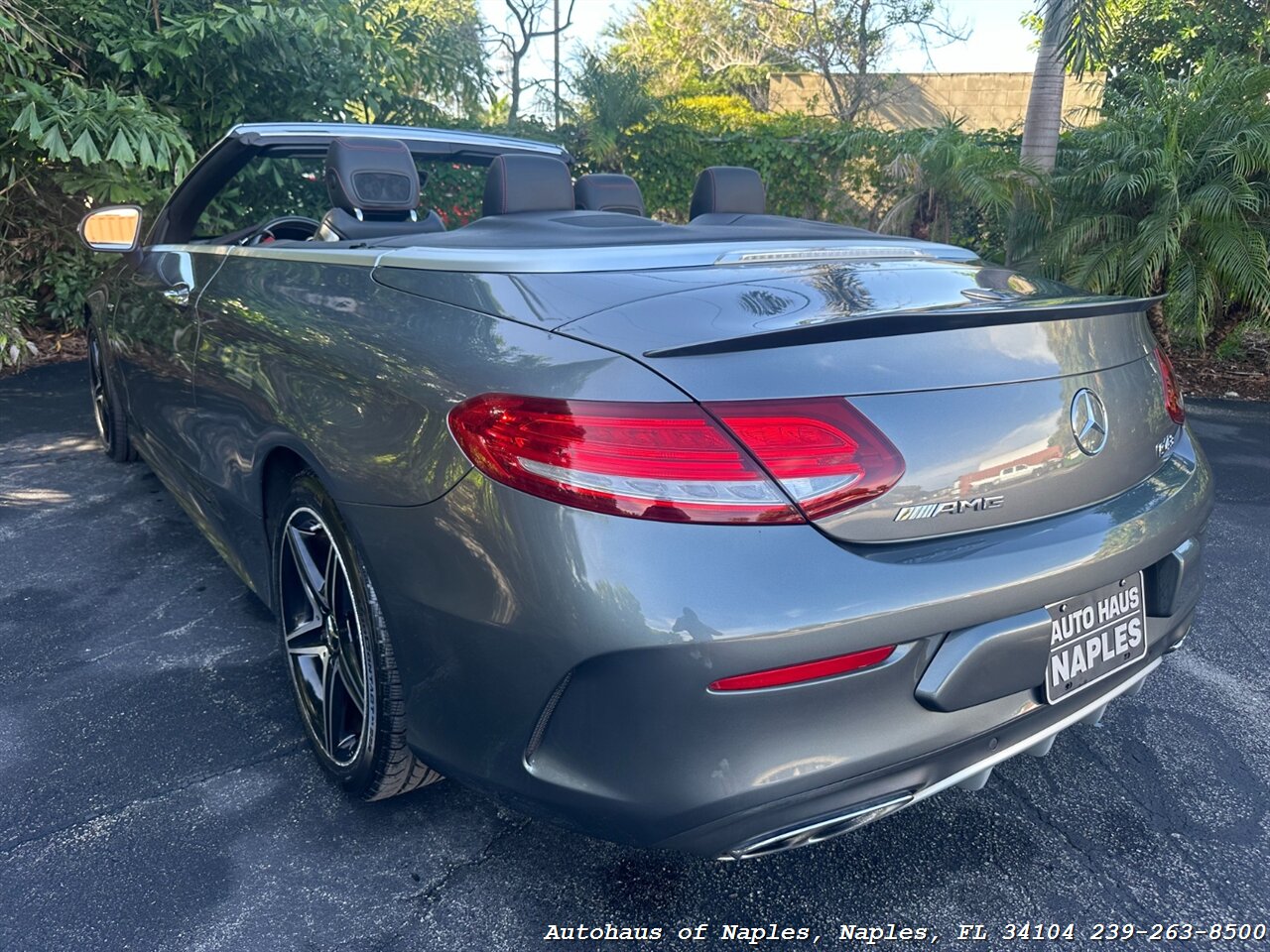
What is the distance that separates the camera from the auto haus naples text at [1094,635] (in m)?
1.71

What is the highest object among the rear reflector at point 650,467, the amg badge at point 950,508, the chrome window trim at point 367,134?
the chrome window trim at point 367,134

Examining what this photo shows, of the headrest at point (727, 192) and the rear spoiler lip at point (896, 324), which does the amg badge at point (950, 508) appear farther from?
the headrest at point (727, 192)

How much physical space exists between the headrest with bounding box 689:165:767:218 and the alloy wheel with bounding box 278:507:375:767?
187 centimetres

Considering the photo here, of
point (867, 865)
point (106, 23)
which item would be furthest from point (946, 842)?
point (106, 23)

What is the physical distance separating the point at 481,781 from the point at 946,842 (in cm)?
110

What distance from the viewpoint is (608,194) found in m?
3.53

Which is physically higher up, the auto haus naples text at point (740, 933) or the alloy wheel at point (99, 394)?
the alloy wheel at point (99, 394)

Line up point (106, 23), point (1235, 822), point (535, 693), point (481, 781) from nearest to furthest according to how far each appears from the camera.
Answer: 1. point (535, 693)
2. point (481, 781)
3. point (1235, 822)
4. point (106, 23)

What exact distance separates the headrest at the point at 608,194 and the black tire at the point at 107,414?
248 cm

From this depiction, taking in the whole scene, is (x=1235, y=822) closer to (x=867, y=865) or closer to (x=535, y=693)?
(x=867, y=865)

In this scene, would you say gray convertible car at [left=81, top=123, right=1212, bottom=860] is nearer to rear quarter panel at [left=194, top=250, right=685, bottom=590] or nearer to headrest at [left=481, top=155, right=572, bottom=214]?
rear quarter panel at [left=194, top=250, right=685, bottom=590]

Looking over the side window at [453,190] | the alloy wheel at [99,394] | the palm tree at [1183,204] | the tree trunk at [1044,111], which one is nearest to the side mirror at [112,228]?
the alloy wheel at [99,394]

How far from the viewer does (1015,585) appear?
1588 millimetres

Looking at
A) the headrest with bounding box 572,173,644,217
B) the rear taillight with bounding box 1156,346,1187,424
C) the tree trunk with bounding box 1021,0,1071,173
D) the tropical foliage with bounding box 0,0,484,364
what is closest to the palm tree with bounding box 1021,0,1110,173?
the tree trunk with bounding box 1021,0,1071,173
